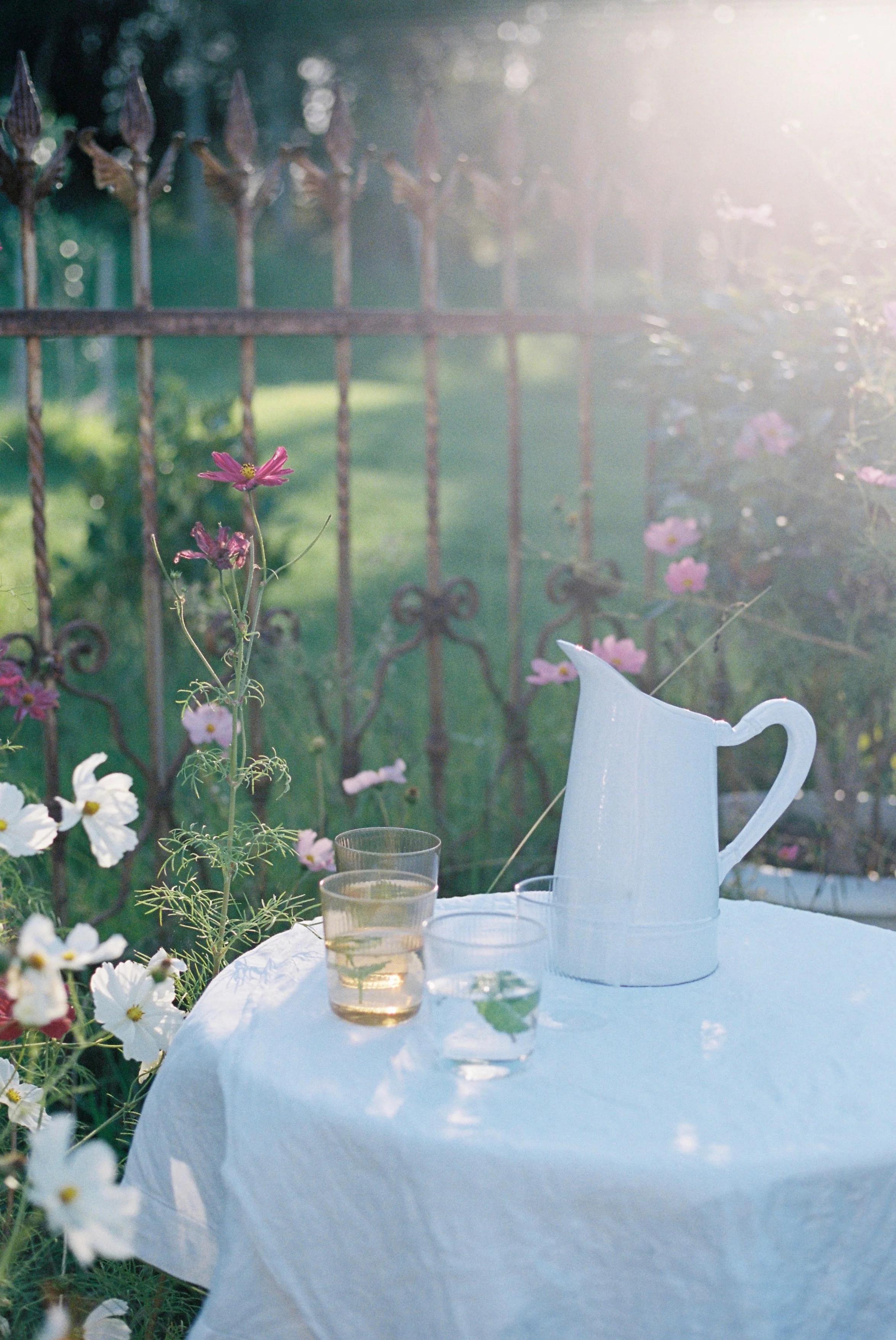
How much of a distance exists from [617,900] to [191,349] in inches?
539

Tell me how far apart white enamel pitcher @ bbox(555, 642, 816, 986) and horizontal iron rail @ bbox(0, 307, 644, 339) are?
1308 millimetres

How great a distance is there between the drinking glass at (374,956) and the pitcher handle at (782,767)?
12.1 inches

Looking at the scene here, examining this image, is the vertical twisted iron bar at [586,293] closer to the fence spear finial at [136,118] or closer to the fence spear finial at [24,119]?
the fence spear finial at [136,118]

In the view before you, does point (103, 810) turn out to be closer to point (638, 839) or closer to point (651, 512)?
point (638, 839)

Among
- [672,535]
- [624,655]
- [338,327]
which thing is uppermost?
[338,327]

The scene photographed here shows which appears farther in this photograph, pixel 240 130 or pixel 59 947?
pixel 240 130

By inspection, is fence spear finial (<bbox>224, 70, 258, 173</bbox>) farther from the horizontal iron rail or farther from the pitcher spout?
the pitcher spout

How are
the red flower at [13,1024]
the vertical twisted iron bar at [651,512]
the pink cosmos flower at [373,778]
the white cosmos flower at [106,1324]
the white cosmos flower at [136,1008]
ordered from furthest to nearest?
the vertical twisted iron bar at [651,512]
the pink cosmos flower at [373,778]
the white cosmos flower at [136,1008]
the white cosmos flower at [106,1324]
the red flower at [13,1024]

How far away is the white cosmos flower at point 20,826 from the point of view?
1184 mm

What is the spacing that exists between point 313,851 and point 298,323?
42.6 inches

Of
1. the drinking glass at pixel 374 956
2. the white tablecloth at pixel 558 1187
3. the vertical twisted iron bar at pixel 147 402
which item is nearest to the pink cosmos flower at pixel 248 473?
the drinking glass at pixel 374 956

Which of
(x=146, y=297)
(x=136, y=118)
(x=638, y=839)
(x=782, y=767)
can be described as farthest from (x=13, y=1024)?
(x=136, y=118)

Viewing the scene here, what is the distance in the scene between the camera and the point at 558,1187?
0.86 m

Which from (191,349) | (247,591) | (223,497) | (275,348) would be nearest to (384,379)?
(275,348)
